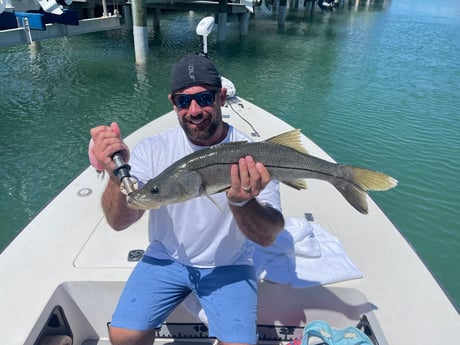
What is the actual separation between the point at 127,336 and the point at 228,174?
1.62 metres

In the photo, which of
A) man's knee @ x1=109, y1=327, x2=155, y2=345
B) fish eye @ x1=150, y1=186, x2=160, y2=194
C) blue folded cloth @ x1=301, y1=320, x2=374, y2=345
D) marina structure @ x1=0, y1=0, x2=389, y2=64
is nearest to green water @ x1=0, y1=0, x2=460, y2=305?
marina structure @ x1=0, y1=0, x2=389, y2=64

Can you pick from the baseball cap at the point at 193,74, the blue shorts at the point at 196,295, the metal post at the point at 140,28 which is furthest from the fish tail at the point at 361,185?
Answer: the metal post at the point at 140,28

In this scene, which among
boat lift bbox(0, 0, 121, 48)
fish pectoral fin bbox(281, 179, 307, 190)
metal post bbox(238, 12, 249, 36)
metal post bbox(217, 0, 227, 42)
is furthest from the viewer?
metal post bbox(238, 12, 249, 36)

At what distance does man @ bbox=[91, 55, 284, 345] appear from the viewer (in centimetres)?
277

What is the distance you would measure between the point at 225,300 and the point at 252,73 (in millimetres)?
18292

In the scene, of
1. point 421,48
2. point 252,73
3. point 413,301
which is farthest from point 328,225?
point 421,48

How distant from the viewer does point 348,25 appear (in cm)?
3978

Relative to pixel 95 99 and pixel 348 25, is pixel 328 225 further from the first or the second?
pixel 348 25

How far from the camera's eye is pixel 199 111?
2.79 metres

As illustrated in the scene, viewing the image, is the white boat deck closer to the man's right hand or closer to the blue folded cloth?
the blue folded cloth

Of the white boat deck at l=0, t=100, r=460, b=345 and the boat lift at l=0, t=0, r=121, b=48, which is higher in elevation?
the boat lift at l=0, t=0, r=121, b=48

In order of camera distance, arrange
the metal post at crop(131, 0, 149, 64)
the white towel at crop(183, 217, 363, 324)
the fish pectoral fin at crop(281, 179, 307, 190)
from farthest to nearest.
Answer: the metal post at crop(131, 0, 149, 64) < the white towel at crop(183, 217, 363, 324) < the fish pectoral fin at crop(281, 179, 307, 190)

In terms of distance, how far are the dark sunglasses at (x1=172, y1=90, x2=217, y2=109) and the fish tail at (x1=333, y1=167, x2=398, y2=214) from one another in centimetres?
123

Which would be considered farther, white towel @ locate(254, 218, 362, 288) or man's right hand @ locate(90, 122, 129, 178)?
white towel @ locate(254, 218, 362, 288)
